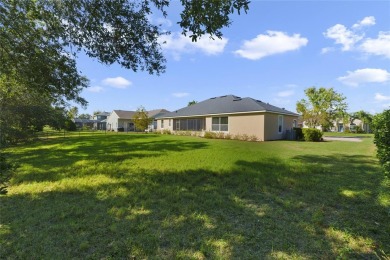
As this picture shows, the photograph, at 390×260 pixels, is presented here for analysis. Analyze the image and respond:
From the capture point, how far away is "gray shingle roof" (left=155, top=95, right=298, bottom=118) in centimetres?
2250

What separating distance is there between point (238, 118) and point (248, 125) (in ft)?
4.48

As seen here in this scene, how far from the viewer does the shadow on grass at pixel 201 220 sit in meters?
3.43

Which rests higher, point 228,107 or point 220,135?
point 228,107

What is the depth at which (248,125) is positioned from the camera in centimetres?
2239

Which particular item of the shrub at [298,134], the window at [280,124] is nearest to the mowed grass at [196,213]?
the window at [280,124]

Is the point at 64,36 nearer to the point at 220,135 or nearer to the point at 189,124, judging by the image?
the point at 220,135

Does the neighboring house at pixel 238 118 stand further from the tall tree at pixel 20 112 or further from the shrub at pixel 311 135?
the tall tree at pixel 20 112

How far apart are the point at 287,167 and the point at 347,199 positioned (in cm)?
328

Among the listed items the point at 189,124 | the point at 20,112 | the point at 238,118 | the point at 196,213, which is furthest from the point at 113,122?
the point at 196,213

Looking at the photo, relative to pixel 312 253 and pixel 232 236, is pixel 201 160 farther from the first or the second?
pixel 312 253

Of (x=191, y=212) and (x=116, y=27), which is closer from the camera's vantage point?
(x=191, y=212)

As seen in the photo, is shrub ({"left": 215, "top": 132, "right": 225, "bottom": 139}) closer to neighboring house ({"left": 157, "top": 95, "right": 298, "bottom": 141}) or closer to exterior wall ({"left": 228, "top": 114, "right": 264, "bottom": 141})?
neighboring house ({"left": 157, "top": 95, "right": 298, "bottom": 141})

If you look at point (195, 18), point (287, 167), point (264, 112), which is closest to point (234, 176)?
point (287, 167)

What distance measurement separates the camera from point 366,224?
13.8ft
